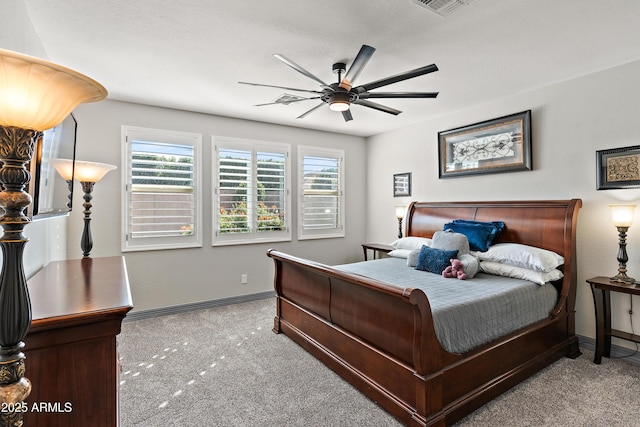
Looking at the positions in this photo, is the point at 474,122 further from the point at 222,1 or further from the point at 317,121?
the point at 222,1

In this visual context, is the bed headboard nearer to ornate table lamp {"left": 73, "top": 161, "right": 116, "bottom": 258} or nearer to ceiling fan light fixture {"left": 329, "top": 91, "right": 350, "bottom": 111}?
ceiling fan light fixture {"left": 329, "top": 91, "right": 350, "bottom": 111}

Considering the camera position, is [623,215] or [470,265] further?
[470,265]

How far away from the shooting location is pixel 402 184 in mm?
5180

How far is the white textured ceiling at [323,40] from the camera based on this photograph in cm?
208

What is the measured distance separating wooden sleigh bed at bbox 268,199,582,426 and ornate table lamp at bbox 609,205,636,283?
1.03 feet

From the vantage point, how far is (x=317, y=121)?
475 cm

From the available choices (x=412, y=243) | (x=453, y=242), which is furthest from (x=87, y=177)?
(x=412, y=243)

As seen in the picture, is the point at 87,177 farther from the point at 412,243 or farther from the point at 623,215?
the point at 623,215

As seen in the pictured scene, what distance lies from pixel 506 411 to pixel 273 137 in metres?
4.22

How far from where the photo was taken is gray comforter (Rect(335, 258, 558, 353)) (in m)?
2.10

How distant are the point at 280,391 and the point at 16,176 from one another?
6.99ft

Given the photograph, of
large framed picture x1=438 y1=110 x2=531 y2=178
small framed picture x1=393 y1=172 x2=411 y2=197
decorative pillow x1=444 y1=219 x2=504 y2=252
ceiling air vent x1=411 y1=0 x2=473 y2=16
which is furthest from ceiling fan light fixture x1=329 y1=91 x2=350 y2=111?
small framed picture x1=393 y1=172 x2=411 y2=197

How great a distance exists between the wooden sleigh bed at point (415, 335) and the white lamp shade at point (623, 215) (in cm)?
32

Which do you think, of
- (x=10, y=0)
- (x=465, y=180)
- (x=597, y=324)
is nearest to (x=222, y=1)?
(x=10, y=0)
